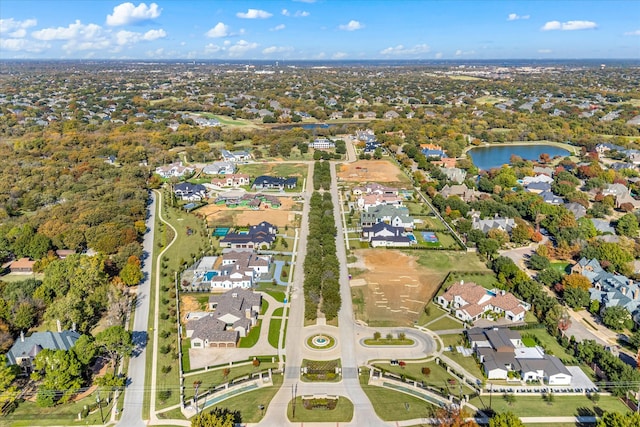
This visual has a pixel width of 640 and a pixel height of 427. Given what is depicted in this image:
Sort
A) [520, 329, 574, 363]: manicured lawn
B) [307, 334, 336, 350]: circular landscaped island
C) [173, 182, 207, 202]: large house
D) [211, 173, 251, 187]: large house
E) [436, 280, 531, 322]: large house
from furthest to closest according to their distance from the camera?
[211, 173, 251, 187]: large house
[173, 182, 207, 202]: large house
[436, 280, 531, 322]: large house
[307, 334, 336, 350]: circular landscaped island
[520, 329, 574, 363]: manicured lawn

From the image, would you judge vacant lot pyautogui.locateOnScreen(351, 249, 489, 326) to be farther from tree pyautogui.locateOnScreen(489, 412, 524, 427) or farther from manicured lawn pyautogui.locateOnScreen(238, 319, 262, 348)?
tree pyautogui.locateOnScreen(489, 412, 524, 427)

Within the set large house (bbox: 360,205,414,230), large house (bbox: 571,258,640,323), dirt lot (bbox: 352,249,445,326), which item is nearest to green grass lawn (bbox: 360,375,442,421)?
dirt lot (bbox: 352,249,445,326)

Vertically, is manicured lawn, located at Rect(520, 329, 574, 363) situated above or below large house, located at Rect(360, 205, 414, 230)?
below

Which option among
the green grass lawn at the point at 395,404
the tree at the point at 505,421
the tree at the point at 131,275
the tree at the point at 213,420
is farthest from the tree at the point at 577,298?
the tree at the point at 131,275

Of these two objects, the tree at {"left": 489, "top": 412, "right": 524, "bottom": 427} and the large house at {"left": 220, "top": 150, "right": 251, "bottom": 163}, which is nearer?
the tree at {"left": 489, "top": 412, "right": 524, "bottom": 427}

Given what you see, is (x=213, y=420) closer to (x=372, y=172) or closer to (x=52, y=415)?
(x=52, y=415)

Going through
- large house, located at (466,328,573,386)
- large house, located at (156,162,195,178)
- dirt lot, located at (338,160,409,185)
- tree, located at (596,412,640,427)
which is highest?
large house, located at (156,162,195,178)

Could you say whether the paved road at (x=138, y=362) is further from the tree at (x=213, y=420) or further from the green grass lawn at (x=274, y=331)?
the green grass lawn at (x=274, y=331)
